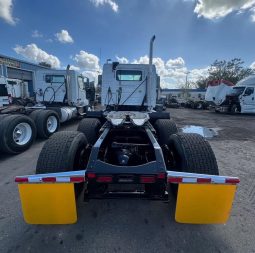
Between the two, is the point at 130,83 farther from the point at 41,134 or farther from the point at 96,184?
the point at 96,184

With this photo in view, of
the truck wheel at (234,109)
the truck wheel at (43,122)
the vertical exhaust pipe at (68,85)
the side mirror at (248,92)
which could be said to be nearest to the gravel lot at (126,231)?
the truck wheel at (43,122)

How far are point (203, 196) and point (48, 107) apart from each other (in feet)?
26.1

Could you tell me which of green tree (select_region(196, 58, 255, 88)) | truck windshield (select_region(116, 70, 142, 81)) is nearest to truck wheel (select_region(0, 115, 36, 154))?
truck windshield (select_region(116, 70, 142, 81))

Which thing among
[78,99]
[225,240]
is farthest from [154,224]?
[78,99]

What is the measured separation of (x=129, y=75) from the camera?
258 inches

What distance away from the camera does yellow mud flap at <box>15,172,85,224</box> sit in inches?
74.7

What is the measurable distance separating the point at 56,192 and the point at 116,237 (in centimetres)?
86

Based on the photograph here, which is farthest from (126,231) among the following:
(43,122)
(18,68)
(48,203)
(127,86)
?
(18,68)

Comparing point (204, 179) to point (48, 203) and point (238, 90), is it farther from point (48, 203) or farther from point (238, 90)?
point (238, 90)

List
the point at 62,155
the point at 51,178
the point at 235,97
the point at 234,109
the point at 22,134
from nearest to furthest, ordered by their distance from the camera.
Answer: the point at 51,178, the point at 62,155, the point at 22,134, the point at 235,97, the point at 234,109

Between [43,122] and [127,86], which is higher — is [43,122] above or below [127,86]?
below

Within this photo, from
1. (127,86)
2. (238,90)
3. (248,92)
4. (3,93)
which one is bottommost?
(3,93)

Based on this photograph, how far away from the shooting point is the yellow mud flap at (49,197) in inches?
74.7

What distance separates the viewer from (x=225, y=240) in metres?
2.07
